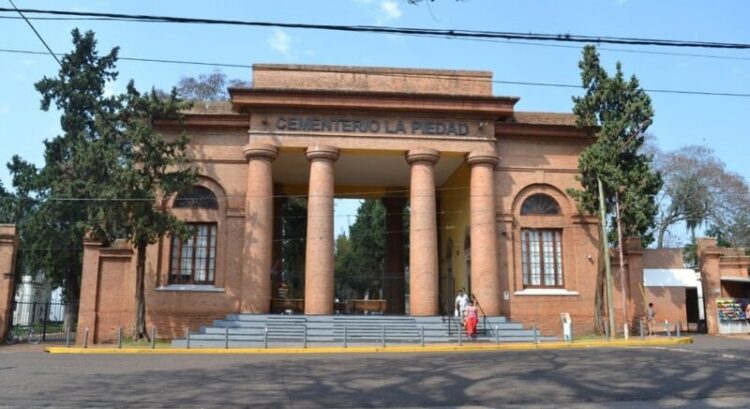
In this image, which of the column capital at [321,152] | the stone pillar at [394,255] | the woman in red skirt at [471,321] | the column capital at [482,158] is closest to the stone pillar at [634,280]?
the column capital at [482,158]

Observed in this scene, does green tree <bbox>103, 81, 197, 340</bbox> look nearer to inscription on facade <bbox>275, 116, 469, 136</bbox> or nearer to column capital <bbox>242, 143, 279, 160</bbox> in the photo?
column capital <bbox>242, 143, 279, 160</bbox>

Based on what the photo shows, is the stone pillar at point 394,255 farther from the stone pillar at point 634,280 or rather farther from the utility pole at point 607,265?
the stone pillar at point 634,280

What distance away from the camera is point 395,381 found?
1206 centimetres

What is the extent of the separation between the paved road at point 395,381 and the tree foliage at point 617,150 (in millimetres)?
9230

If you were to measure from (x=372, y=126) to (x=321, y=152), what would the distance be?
2.52 metres

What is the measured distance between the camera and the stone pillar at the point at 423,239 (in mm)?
24641

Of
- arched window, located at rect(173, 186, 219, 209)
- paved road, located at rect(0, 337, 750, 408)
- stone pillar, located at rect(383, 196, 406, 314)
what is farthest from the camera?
stone pillar, located at rect(383, 196, 406, 314)

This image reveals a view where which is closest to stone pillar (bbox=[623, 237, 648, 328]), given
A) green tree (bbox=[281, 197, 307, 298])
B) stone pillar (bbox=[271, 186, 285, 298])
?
stone pillar (bbox=[271, 186, 285, 298])

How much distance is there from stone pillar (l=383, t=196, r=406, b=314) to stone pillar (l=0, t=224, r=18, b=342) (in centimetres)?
1719

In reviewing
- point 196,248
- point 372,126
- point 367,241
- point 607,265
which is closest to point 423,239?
point 372,126

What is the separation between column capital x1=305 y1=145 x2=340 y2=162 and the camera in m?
25.5

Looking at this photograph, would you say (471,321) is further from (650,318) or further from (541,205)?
(650,318)

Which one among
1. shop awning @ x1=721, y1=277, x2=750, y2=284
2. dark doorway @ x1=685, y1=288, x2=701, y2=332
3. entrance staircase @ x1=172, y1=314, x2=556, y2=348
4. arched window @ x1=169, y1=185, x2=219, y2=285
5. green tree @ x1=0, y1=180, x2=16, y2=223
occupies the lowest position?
entrance staircase @ x1=172, y1=314, x2=556, y2=348

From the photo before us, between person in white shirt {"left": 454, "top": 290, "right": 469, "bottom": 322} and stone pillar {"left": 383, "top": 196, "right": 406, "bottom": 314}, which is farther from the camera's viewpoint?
stone pillar {"left": 383, "top": 196, "right": 406, "bottom": 314}
